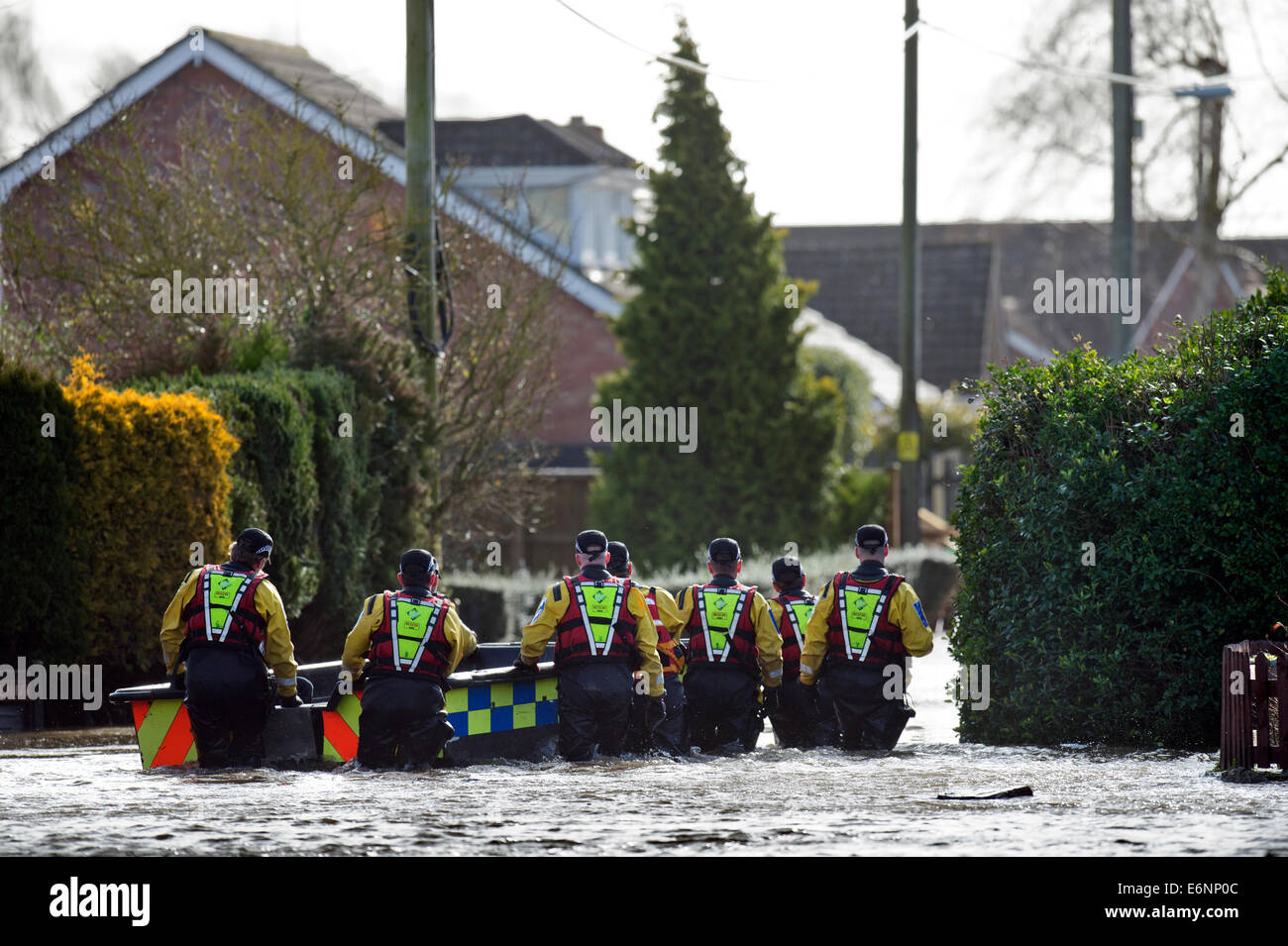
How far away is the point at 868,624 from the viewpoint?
12.8 metres

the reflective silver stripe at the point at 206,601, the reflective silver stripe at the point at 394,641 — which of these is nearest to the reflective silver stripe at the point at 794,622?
the reflective silver stripe at the point at 394,641

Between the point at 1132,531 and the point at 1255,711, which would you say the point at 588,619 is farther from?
the point at 1255,711

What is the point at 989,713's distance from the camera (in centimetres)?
1290

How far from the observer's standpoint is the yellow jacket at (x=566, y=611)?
12133mm

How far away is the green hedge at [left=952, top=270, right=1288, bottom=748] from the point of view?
11.6 meters

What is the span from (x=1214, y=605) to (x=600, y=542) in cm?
391

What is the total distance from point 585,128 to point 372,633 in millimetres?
29275

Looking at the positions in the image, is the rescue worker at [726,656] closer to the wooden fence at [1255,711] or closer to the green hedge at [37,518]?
the wooden fence at [1255,711]

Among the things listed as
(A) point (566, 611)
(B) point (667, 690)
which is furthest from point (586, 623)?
(B) point (667, 690)

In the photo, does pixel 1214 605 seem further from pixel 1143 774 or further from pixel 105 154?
pixel 105 154

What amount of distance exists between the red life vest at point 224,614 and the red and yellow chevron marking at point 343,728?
23.7 inches

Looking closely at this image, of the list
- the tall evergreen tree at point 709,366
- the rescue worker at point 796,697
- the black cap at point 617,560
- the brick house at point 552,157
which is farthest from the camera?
the brick house at point 552,157

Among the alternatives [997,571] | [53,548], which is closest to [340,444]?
[53,548]

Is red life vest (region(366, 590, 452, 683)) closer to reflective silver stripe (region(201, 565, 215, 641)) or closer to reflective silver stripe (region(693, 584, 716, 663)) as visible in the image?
reflective silver stripe (region(201, 565, 215, 641))
